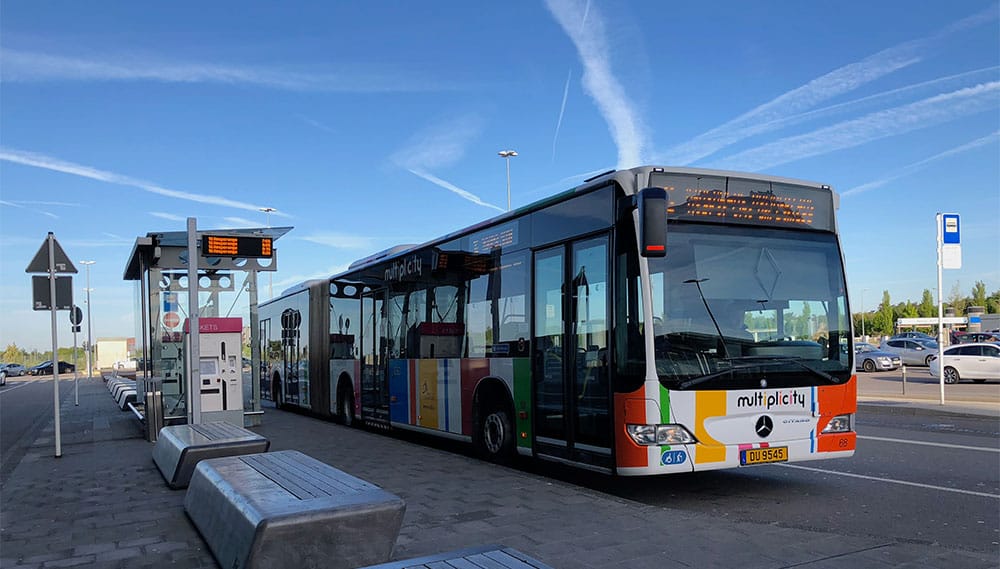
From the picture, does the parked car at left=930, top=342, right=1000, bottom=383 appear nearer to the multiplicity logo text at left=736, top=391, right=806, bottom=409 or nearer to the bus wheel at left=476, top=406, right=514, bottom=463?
the bus wheel at left=476, top=406, right=514, bottom=463

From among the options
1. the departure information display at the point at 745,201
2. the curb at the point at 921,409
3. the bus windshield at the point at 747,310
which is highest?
the departure information display at the point at 745,201

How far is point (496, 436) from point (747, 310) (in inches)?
152

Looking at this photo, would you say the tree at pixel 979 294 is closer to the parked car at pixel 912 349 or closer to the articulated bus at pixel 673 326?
the parked car at pixel 912 349

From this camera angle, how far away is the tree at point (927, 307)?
104781 mm

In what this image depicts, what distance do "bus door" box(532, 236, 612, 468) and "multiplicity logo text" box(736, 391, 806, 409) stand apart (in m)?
1.32

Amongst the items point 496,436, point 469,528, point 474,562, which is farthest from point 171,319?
point 474,562

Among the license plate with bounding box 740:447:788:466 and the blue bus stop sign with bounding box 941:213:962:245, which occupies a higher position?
the blue bus stop sign with bounding box 941:213:962:245

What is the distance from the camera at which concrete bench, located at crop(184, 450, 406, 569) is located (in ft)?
15.3

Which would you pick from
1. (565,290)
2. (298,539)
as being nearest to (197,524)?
(298,539)

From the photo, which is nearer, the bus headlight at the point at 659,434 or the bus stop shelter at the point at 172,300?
the bus headlight at the point at 659,434

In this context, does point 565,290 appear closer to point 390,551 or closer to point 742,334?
point 742,334

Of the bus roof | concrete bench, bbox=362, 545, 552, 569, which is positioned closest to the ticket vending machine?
the bus roof

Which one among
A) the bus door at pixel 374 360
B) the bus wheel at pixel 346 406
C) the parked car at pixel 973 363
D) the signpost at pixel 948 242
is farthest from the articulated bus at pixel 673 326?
the parked car at pixel 973 363

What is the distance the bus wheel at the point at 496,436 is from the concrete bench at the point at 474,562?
5.82 metres
